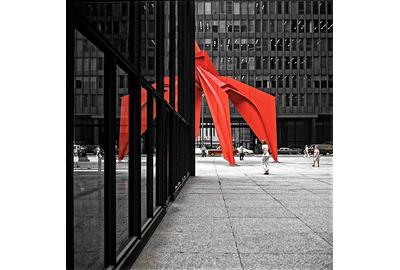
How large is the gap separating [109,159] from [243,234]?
11.7 ft

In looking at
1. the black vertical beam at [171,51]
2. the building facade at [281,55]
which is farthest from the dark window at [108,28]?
the building facade at [281,55]

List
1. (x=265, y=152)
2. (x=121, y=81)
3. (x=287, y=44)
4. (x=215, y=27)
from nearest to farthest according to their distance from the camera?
(x=121, y=81) → (x=265, y=152) → (x=287, y=44) → (x=215, y=27)

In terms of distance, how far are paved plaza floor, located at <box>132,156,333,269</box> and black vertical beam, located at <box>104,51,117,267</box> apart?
112cm

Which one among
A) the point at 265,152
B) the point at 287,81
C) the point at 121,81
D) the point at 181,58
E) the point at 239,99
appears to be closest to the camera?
the point at 121,81

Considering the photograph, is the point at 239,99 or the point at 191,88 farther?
the point at 239,99

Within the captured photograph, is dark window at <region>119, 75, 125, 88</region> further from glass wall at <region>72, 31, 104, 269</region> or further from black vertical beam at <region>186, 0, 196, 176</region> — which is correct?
black vertical beam at <region>186, 0, 196, 176</region>

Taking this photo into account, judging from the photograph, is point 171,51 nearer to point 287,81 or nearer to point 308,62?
point 287,81

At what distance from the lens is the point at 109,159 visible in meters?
4.10

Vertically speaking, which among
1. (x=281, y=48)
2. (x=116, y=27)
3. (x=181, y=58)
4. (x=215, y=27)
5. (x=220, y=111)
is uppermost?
(x=215, y=27)

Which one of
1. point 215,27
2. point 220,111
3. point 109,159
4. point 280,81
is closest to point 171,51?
point 109,159
